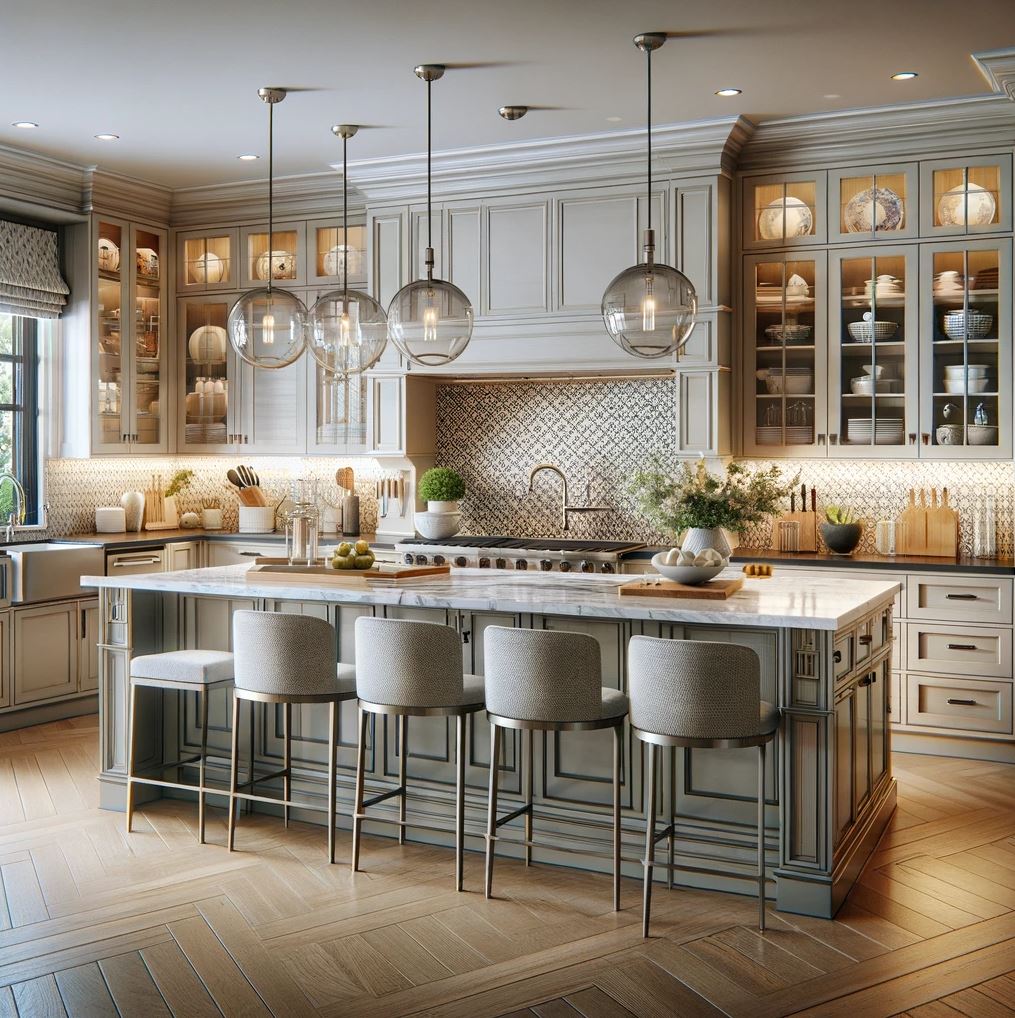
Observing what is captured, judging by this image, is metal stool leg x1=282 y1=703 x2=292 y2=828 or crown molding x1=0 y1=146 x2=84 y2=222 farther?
crown molding x1=0 y1=146 x2=84 y2=222

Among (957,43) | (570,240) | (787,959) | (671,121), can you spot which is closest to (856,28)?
(957,43)

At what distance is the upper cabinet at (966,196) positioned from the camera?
5.81m

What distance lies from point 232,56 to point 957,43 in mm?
3104

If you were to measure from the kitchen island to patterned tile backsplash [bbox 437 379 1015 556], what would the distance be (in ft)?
6.29

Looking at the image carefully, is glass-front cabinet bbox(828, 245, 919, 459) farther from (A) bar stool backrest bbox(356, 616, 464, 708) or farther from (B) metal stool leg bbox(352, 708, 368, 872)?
(B) metal stool leg bbox(352, 708, 368, 872)

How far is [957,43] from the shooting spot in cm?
491

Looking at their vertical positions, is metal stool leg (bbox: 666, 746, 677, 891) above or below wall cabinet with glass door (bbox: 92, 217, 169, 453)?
below

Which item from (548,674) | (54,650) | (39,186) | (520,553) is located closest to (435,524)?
(520,553)

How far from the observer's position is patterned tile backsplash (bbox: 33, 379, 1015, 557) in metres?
6.46

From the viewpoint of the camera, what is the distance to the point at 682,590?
4191mm

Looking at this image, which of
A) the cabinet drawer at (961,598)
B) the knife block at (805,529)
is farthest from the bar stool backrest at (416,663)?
the knife block at (805,529)

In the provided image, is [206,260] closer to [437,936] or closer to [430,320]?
[430,320]

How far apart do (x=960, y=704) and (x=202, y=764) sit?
3620 mm

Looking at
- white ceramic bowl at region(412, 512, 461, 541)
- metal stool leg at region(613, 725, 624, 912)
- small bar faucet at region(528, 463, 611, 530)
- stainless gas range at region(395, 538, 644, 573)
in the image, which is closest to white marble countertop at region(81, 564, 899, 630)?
metal stool leg at region(613, 725, 624, 912)
